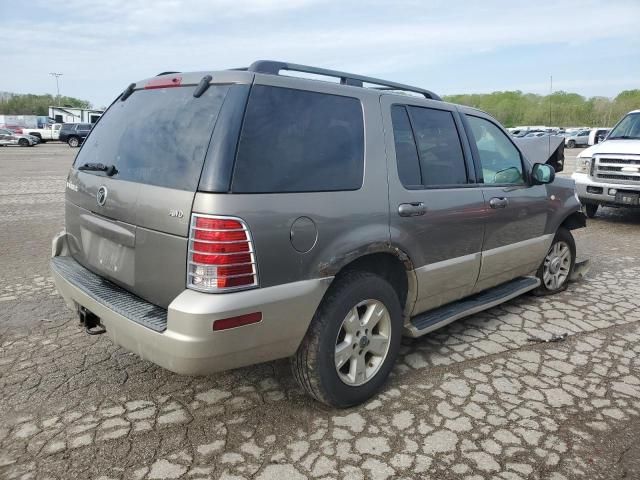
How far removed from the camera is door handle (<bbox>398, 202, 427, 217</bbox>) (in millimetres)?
3127

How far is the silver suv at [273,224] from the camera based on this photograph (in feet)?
7.91

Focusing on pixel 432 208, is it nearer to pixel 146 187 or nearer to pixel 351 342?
pixel 351 342

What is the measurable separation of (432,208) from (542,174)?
1.59m

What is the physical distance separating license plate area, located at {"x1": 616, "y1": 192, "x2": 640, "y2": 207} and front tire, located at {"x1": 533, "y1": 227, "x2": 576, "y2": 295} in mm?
4122

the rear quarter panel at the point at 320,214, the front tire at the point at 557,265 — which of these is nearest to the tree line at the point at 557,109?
the front tire at the point at 557,265

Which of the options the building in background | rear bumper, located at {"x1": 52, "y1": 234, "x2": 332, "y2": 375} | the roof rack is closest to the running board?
rear bumper, located at {"x1": 52, "y1": 234, "x2": 332, "y2": 375}

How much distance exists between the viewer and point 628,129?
379 inches

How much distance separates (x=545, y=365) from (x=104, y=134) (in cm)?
336

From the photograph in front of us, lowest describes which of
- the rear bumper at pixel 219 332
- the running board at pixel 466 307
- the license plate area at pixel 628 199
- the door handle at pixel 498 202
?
the running board at pixel 466 307

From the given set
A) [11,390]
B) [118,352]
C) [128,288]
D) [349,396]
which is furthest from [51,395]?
[349,396]

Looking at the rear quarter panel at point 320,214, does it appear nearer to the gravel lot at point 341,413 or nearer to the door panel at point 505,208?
the gravel lot at point 341,413

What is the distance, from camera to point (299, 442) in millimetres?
2697

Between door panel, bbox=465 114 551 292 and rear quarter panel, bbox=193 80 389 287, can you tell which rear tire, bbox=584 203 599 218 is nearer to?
door panel, bbox=465 114 551 292

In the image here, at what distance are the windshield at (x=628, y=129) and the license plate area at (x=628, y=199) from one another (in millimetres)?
1377
